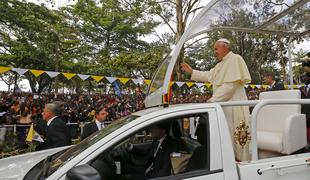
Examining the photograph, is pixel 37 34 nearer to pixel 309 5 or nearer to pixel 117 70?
pixel 117 70

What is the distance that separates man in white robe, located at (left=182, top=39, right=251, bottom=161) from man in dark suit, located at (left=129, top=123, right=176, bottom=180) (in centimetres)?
61

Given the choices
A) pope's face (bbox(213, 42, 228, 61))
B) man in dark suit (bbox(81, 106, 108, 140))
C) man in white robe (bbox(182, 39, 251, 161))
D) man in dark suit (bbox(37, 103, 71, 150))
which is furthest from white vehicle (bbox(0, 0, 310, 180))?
man in dark suit (bbox(81, 106, 108, 140))

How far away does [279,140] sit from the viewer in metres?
2.61

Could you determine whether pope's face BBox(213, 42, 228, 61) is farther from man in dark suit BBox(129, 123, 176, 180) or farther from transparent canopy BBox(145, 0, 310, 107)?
man in dark suit BBox(129, 123, 176, 180)

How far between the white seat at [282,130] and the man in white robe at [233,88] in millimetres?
271

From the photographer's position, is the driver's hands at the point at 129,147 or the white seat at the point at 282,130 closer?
the white seat at the point at 282,130

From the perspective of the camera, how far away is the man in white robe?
8.30 feet

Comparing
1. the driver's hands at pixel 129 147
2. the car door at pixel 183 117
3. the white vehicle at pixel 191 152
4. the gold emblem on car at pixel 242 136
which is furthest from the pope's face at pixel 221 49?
the driver's hands at pixel 129 147

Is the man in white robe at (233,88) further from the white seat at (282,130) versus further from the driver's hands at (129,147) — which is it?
the driver's hands at (129,147)

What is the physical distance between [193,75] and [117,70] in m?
20.5

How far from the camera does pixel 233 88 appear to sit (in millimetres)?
3281

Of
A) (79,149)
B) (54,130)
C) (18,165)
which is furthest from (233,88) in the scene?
(54,130)

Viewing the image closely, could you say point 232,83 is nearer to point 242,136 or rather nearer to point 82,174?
point 242,136

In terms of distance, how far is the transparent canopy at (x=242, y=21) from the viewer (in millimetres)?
3045
